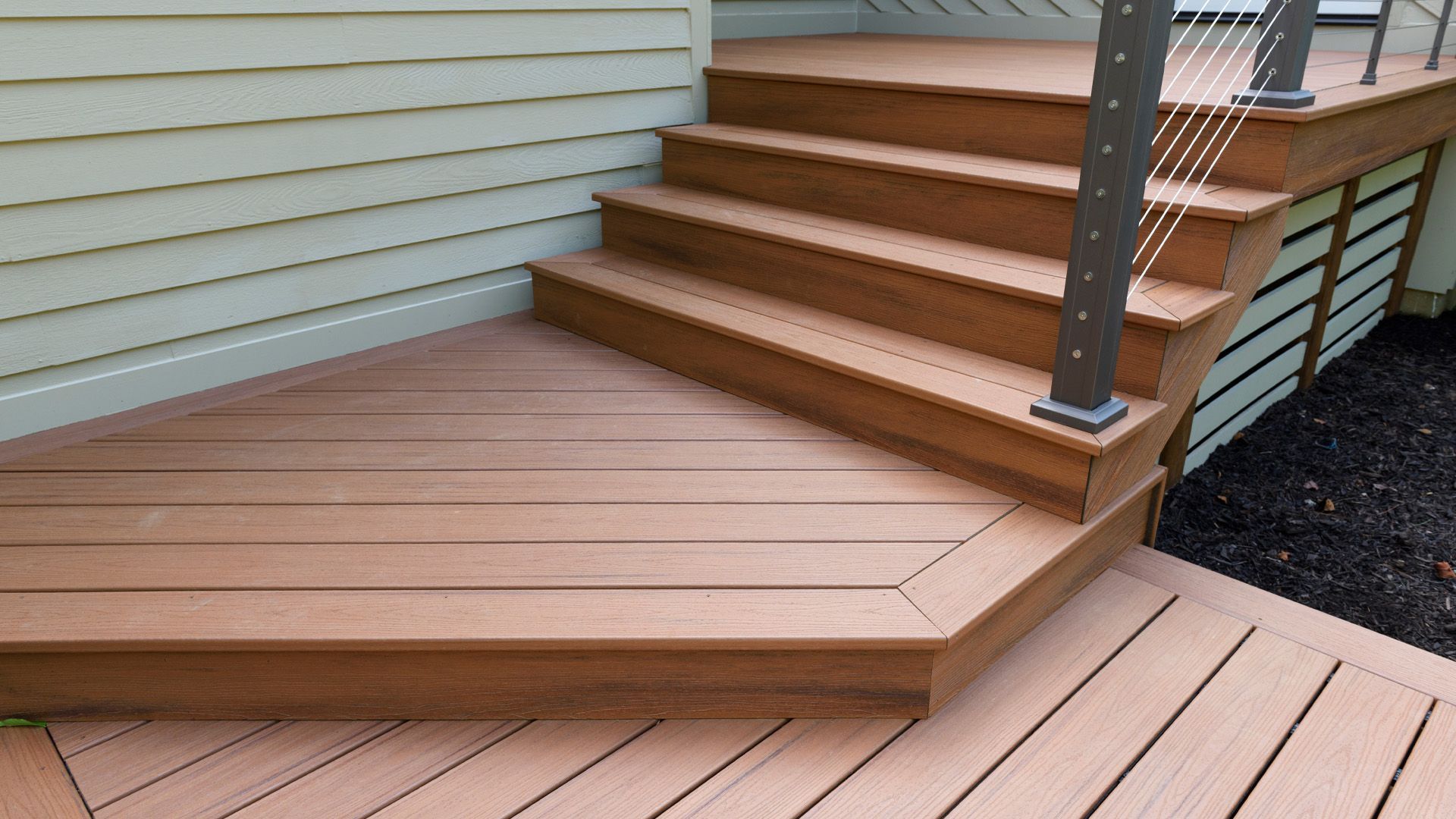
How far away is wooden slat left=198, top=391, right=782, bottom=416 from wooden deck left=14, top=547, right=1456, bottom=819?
88 centimetres

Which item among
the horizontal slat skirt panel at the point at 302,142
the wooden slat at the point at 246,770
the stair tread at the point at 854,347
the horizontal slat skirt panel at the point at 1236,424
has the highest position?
the horizontal slat skirt panel at the point at 302,142

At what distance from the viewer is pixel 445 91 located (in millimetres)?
2604

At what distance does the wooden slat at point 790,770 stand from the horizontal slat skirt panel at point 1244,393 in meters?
1.38

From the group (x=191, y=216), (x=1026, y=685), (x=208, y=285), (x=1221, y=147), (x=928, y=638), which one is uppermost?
(x=1221, y=147)

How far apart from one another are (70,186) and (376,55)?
77 centimetres

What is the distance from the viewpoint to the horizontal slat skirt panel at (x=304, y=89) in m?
2.02

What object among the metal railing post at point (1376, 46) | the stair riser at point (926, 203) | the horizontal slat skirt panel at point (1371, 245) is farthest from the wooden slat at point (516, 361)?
the horizontal slat skirt panel at point (1371, 245)

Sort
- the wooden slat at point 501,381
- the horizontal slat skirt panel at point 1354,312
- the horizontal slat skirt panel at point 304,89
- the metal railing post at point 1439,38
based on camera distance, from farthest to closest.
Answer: the horizontal slat skirt panel at point 1354,312 → the metal railing post at point 1439,38 → the wooden slat at point 501,381 → the horizontal slat skirt panel at point 304,89

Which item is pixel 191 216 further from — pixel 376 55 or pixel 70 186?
pixel 376 55

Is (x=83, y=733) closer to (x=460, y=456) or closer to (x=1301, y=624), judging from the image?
(x=460, y=456)

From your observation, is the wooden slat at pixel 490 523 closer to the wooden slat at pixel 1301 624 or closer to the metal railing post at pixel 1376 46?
the wooden slat at pixel 1301 624

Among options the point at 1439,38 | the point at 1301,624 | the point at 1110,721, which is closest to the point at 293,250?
the point at 1110,721

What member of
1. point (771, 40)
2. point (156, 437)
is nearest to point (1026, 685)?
point (156, 437)

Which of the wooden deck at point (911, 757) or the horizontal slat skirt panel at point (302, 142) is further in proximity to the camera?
the horizontal slat skirt panel at point (302, 142)
